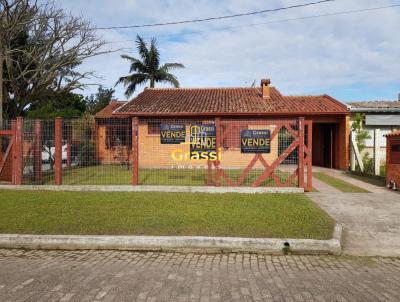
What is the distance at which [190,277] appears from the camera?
14.4 feet

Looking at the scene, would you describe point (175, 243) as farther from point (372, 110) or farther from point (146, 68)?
point (146, 68)

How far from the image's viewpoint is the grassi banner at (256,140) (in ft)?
33.3

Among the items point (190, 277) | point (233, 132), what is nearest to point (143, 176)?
point (233, 132)

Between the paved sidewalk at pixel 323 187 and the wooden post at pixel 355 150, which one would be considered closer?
the paved sidewalk at pixel 323 187

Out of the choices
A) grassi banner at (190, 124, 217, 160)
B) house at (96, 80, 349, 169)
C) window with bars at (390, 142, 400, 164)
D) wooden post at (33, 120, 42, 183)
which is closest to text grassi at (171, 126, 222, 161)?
grassi banner at (190, 124, 217, 160)

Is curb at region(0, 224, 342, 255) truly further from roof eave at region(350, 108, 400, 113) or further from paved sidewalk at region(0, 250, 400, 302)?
roof eave at region(350, 108, 400, 113)

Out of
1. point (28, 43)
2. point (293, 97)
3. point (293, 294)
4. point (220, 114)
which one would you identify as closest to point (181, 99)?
point (220, 114)

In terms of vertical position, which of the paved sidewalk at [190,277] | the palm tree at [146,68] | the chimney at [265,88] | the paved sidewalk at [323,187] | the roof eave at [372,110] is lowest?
the paved sidewalk at [190,277]

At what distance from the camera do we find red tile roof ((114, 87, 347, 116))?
56.7ft

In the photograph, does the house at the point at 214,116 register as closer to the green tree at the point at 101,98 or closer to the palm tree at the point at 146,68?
the palm tree at the point at 146,68

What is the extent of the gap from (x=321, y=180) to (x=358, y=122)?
551cm

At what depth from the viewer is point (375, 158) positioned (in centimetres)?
1386

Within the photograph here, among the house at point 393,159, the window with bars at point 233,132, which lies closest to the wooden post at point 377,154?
the house at point 393,159

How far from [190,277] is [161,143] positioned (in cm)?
669
